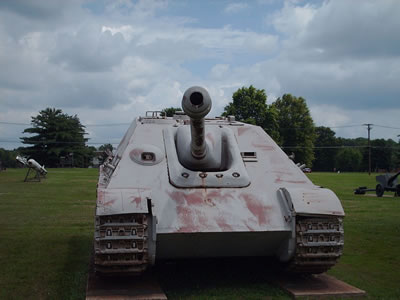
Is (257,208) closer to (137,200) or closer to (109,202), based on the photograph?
(137,200)

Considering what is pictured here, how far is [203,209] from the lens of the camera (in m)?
6.85

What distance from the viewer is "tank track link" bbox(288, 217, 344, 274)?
6.73 meters

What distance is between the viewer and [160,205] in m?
6.82

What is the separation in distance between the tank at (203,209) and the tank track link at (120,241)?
0.01 meters

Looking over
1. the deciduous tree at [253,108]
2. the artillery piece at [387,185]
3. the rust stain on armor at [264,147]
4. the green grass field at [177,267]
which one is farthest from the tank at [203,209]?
the deciduous tree at [253,108]

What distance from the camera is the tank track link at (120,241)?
629cm

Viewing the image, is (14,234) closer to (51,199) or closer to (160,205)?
(160,205)

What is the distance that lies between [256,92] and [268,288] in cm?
4416

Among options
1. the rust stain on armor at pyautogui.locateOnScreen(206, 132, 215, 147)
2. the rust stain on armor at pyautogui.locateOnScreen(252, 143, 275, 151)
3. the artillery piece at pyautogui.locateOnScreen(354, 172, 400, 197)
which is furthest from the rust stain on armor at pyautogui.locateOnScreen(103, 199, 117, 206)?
the artillery piece at pyautogui.locateOnScreen(354, 172, 400, 197)

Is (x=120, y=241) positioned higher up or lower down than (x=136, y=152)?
lower down

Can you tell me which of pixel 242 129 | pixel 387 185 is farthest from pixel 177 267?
pixel 387 185

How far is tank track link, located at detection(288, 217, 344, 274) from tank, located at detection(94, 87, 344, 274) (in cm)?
1

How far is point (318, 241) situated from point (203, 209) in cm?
146

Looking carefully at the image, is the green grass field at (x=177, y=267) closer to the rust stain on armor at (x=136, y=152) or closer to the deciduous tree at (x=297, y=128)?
the rust stain on armor at (x=136, y=152)
